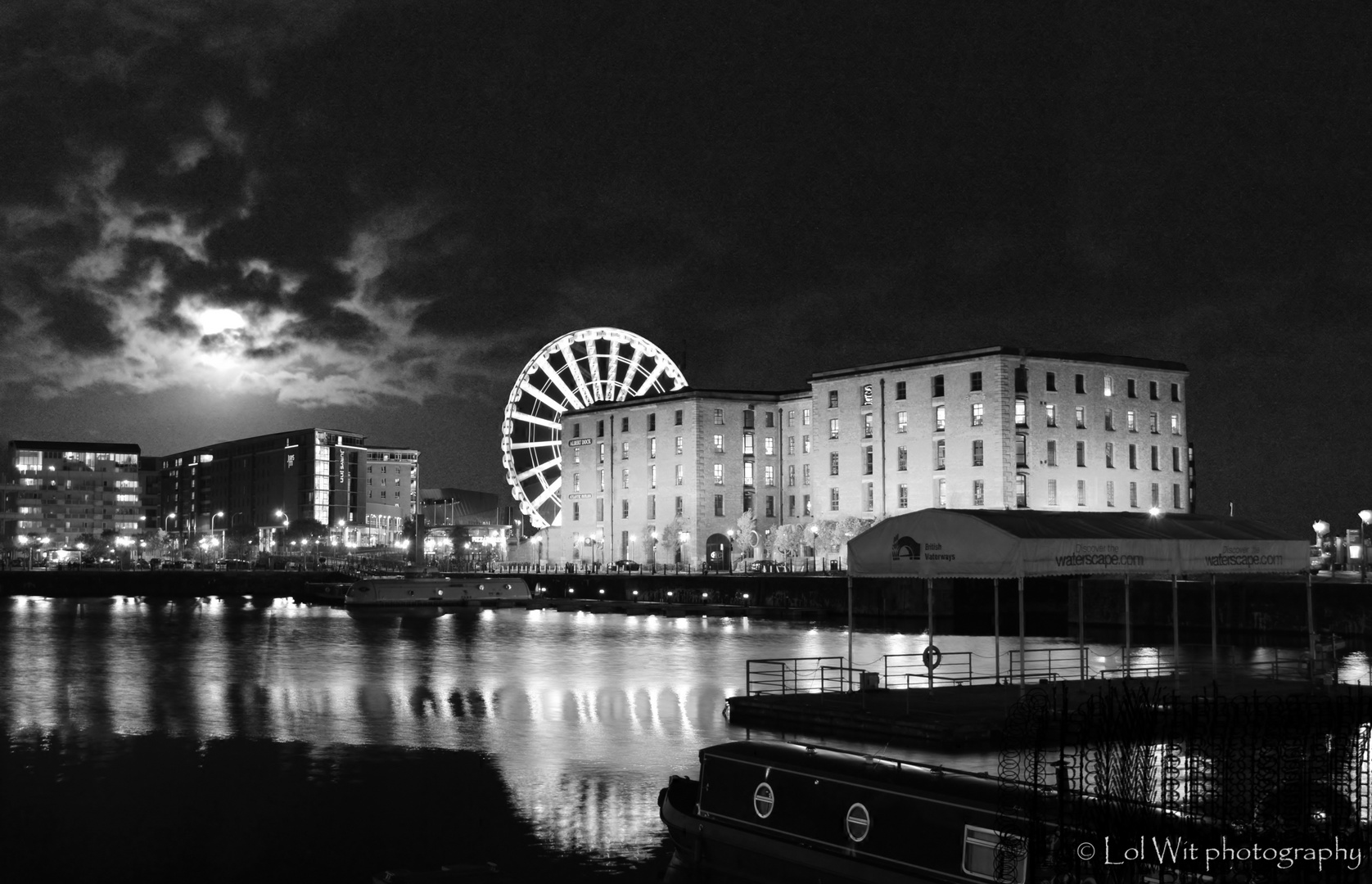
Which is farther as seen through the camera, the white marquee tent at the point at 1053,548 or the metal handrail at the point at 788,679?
the metal handrail at the point at 788,679

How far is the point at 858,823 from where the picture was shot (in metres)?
16.5

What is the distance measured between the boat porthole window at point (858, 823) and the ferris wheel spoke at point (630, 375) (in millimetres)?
119807

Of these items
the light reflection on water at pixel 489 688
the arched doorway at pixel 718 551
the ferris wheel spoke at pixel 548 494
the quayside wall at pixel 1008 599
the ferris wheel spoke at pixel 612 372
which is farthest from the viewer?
the ferris wheel spoke at pixel 548 494

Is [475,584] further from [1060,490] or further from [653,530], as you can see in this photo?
[1060,490]

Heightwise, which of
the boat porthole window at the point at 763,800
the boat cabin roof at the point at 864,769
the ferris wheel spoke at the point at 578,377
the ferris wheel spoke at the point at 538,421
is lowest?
the boat porthole window at the point at 763,800

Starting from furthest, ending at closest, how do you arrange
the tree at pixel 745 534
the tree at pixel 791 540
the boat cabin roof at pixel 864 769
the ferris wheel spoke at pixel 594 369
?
the ferris wheel spoke at pixel 594 369 → the tree at pixel 745 534 → the tree at pixel 791 540 → the boat cabin roof at pixel 864 769

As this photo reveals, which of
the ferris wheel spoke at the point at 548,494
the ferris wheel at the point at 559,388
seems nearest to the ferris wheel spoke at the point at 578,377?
the ferris wheel at the point at 559,388

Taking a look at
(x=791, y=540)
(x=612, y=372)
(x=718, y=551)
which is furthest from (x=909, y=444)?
(x=612, y=372)

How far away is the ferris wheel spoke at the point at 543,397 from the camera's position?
429ft

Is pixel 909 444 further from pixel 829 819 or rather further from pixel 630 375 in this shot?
pixel 829 819

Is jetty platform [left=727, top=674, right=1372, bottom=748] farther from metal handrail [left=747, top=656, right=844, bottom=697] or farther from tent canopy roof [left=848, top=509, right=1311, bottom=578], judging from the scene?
metal handrail [left=747, top=656, right=844, bottom=697]

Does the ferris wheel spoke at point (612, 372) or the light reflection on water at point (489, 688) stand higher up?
the ferris wheel spoke at point (612, 372)

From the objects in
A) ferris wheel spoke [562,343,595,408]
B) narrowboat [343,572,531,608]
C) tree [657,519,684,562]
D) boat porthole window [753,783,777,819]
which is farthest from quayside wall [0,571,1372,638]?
boat porthole window [753,783,777,819]

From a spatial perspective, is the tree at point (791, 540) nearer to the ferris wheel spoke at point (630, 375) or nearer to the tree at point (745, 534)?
the tree at point (745, 534)
